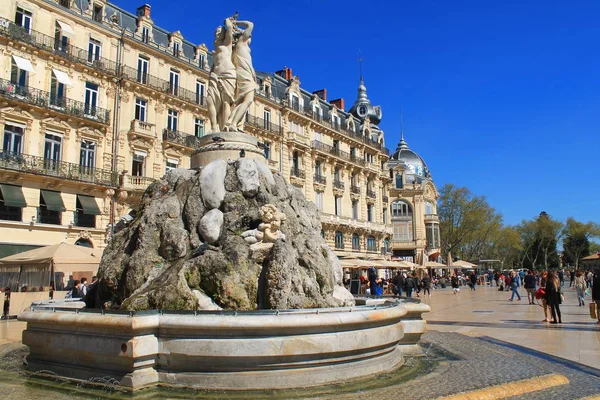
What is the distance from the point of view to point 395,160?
209 feet

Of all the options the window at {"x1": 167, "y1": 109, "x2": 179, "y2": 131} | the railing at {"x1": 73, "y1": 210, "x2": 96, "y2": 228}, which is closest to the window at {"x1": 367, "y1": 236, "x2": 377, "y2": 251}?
the window at {"x1": 167, "y1": 109, "x2": 179, "y2": 131}

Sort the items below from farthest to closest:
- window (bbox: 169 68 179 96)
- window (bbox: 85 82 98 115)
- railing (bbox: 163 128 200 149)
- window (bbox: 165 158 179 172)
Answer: window (bbox: 169 68 179 96), window (bbox: 165 158 179 172), railing (bbox: 163 128 200 149), window (bbox: 85 82 98 115)

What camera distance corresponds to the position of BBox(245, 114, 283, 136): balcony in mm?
35781

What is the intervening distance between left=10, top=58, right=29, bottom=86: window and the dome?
45.2 metres

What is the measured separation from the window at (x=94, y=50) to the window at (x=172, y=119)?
209 inches

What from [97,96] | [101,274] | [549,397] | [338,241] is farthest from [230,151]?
[338,241]

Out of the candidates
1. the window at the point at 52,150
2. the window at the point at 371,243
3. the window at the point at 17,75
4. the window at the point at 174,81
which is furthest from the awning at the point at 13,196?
the window at the point at 371,243

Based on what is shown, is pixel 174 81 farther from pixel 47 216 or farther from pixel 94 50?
pixel 47 216

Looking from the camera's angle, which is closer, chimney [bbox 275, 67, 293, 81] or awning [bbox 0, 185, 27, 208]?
awning [bbox 0, 185, 27, 208]

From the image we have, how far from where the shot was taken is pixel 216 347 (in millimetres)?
5148

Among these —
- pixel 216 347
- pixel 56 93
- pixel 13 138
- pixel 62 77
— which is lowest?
pixel 216 347

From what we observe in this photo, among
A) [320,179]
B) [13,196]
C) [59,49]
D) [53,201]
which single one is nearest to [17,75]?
[59,49]

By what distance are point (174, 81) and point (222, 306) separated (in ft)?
88.5

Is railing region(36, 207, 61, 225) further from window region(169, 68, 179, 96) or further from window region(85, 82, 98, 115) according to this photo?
window region(169, 68, 179, 96)
